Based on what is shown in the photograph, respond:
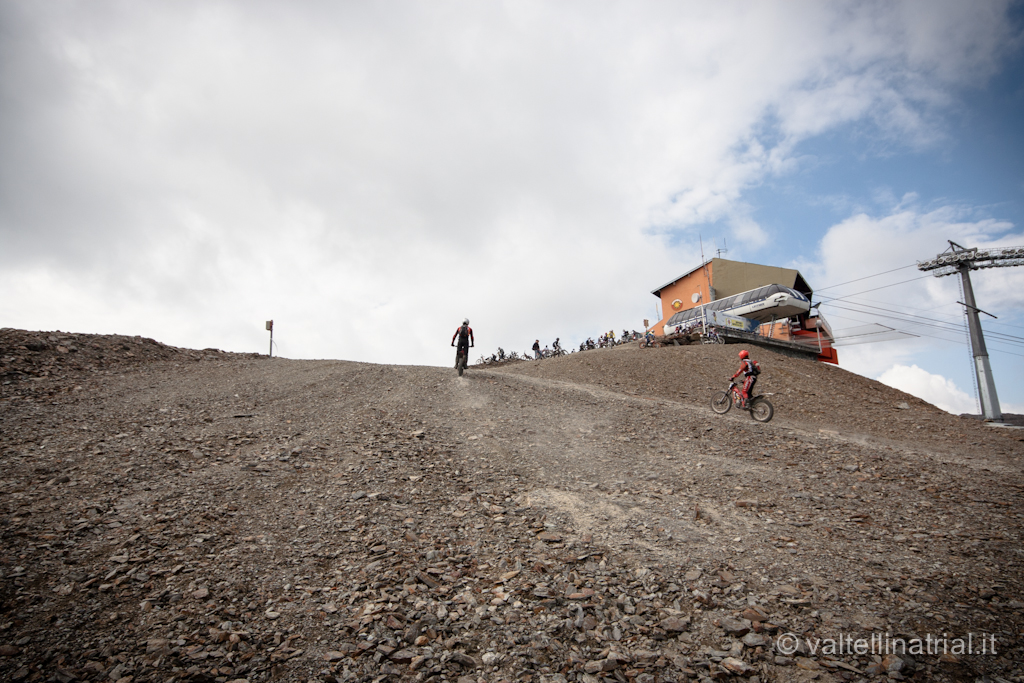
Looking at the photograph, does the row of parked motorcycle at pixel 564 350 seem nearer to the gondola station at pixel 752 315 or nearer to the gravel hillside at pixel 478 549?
the gondola station at pixel 752 315

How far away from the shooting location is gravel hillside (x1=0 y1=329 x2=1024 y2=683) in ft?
14.1

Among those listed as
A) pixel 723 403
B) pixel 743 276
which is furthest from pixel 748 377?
pixel 743 276

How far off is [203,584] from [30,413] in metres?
10.4

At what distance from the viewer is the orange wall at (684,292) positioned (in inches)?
1679

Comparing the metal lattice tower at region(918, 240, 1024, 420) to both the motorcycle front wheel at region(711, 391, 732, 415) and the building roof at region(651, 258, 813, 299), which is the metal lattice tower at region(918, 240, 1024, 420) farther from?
the motorcycle front wheel at region(711, 391, 732, 415)

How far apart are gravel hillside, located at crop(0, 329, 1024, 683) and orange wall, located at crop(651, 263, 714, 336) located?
31819mm

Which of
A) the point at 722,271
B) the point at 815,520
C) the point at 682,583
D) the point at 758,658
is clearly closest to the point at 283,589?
the point at 682,583

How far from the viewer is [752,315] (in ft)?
112

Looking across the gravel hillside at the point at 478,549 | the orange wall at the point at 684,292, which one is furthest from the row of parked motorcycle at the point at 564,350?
the gravel hillside at the point at 478,549

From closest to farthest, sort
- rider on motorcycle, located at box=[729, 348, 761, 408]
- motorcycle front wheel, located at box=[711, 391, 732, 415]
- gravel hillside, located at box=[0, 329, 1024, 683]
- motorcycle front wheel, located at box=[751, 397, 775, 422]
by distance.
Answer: gravel hillside, located at box=[0, 329, 1024, 683] < motorcycle front wheel, located at box=[751, 397, 775, 422] < rider on motorcycle, located at box=[729, 348, 761, 408] < motorcycle front wheel, located at box=[711, 391, 732, 415]

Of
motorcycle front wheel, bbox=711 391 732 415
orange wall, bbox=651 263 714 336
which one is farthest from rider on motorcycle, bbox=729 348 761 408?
orange wall, bbox=651 263 714 336

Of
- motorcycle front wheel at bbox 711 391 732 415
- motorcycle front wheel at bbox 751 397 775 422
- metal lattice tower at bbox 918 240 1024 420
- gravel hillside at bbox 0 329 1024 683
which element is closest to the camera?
gravel hillside at bbox 0 329 1024 683

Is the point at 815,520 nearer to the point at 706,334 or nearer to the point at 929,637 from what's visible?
the point at 929,637

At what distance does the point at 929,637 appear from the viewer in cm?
450
